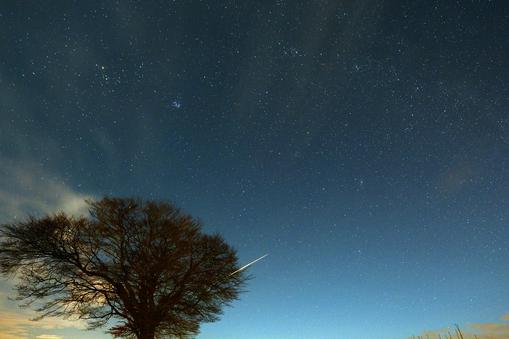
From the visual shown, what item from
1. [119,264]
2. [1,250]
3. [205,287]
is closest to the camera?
[1,250]

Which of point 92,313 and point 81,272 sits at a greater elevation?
point 81,272

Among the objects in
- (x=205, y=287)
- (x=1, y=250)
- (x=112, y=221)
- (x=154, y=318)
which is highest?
(x=112, y=221)

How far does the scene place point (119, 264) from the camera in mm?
16906

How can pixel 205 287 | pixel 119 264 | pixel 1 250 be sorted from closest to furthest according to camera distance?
pixel 1 250 < pixel 119 264 < pixel 205 287

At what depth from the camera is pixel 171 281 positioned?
60.2 ft

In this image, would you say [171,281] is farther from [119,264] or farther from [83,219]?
[83,219]

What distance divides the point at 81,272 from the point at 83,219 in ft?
8.99

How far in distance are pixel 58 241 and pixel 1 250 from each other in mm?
2354

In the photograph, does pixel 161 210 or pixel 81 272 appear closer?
pixel 81 272

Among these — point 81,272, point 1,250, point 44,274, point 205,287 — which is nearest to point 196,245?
point 205,287

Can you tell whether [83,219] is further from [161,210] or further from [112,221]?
[161,210]

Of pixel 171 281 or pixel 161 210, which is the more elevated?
pixel 161 210

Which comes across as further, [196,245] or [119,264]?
[196,245]

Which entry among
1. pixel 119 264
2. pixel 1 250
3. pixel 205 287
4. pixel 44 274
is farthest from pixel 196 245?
pixel 1 250
